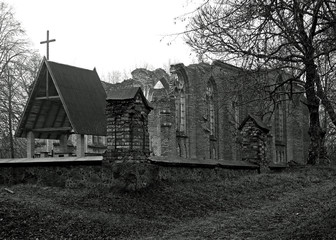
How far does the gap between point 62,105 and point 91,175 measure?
260 inches

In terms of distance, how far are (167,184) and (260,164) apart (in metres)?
6.78

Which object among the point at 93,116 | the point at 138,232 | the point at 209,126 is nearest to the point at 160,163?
the point at 138,232

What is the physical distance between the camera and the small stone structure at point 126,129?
12.1 m

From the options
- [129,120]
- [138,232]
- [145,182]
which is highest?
[129,120]

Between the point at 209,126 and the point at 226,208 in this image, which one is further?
the point at 209,126

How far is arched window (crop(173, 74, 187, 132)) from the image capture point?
31.7m

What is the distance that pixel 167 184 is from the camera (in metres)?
12.8

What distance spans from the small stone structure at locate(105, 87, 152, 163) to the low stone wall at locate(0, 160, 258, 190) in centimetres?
23

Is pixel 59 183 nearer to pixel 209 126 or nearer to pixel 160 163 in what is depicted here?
pixel 160 163

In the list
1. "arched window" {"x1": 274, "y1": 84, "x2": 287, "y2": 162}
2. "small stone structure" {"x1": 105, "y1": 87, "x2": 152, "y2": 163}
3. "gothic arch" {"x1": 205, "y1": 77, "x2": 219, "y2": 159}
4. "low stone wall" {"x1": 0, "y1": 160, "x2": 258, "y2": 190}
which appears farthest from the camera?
"arched window" {"x1": 274, "y1": 84, "x2": 287, "y2": 162}

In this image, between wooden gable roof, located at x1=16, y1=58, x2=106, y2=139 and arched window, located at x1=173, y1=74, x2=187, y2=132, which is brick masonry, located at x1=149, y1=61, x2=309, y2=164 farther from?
wooden gable roof, located at x1=16, y1=58, x2=106, y2=139

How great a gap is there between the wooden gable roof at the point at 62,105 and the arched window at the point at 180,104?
1242 cm

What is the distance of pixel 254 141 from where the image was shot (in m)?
18.6

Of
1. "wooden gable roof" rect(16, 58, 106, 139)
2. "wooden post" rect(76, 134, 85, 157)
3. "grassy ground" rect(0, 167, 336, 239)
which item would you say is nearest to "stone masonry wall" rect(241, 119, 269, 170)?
"grassy ground" rect(0, 167, 336, 239)
